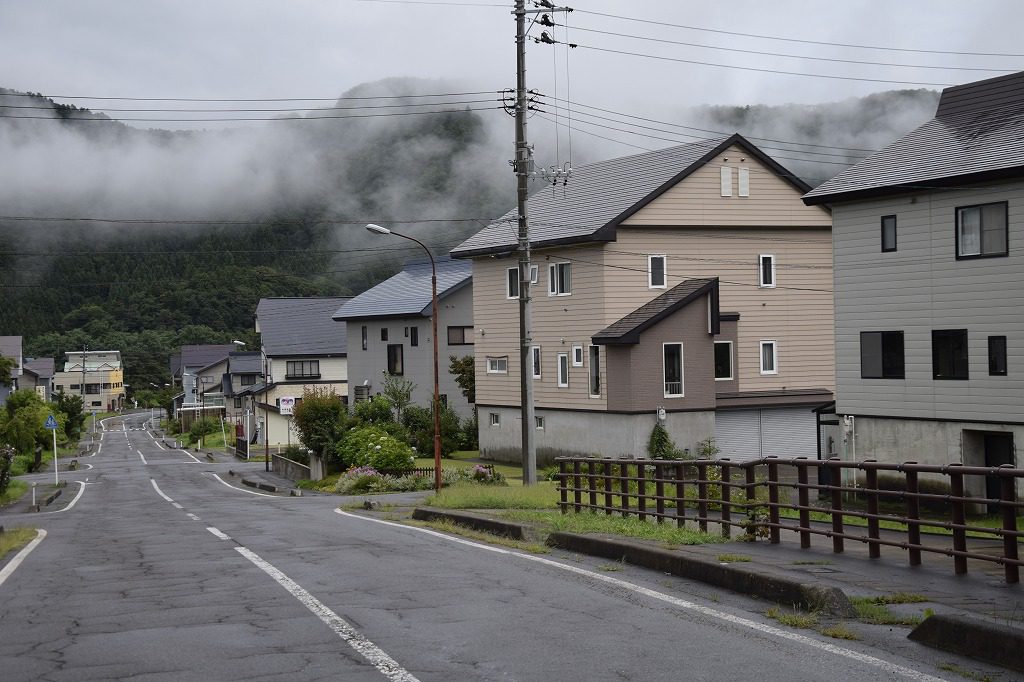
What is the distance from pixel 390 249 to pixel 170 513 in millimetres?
152141

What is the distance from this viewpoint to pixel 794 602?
9352 mm

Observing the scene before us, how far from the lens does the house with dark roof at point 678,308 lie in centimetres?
4012

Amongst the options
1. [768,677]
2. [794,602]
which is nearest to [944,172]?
[794,602]

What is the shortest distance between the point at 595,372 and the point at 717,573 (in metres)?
30.2

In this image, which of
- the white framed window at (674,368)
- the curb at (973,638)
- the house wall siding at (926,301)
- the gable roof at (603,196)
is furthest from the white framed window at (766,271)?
the curb at (973,638)

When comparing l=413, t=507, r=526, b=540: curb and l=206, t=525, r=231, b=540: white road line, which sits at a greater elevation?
l=413, t=507, r=526, b=540: curb

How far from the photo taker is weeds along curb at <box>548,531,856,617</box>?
902 cm

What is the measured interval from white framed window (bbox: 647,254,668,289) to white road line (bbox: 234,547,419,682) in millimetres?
30335

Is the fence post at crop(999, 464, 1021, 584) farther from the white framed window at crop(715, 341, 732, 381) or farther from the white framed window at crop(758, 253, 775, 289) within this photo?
the white framed window at crop(758, 253, 775, 289)

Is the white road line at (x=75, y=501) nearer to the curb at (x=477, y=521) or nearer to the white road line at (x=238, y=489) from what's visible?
the white road line at (x=238, y=489)

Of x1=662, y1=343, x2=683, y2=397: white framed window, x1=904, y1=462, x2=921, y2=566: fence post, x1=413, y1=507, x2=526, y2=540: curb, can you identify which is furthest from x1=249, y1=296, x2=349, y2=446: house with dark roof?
x1=904, y1=462, x2=921, y2=566: fence post

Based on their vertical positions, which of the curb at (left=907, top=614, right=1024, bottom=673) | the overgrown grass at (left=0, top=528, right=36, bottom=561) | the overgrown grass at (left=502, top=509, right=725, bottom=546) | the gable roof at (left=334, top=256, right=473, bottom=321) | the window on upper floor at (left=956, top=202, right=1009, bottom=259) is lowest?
the overgrown grass at (left=0, top=528, right=36, bottom=561)

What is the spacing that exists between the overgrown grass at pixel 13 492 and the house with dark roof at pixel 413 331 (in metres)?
19.6

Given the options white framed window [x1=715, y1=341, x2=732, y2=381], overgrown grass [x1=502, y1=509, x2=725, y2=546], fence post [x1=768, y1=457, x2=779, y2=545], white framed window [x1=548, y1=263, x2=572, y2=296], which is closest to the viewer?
fence post [x1=768, y1=457, x2=779, y2=545]
